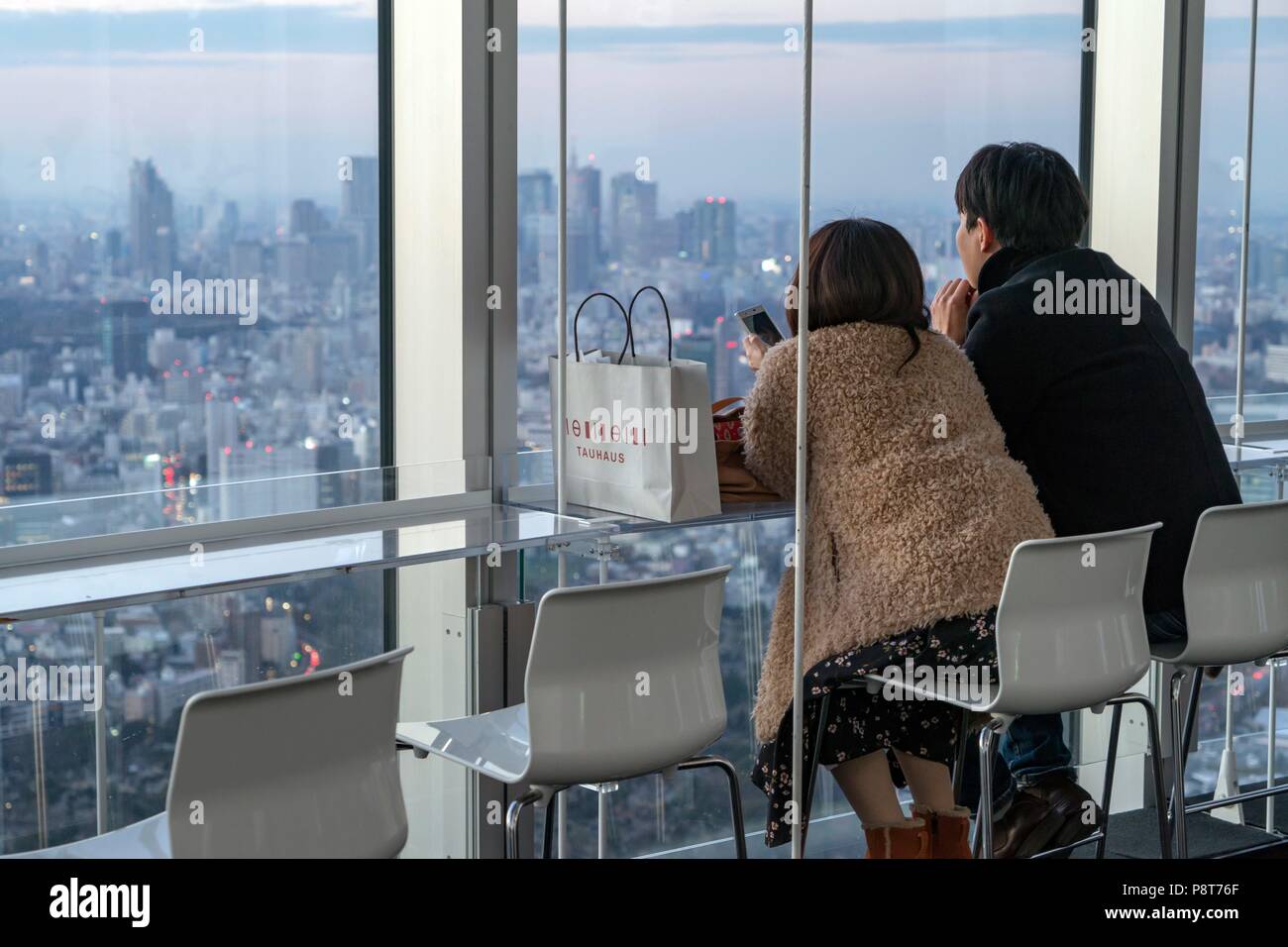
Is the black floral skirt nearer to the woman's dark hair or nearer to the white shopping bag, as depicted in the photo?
the white shopping bag

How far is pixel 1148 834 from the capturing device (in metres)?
3.51

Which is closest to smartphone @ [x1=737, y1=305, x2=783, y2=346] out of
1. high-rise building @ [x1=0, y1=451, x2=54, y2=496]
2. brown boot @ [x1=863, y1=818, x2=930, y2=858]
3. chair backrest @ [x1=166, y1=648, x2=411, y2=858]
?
brown boot @ [x1=863, y1=818, x2=930, y2=858]

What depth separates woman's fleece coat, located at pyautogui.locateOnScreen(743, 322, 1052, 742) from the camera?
240 cm

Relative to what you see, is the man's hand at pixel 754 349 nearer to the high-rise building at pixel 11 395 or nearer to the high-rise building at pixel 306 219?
the high-rise building at pixel 306 219

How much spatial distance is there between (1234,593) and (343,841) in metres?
1.65

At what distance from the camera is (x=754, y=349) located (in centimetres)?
263

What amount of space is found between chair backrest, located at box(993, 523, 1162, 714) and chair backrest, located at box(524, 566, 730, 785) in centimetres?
53

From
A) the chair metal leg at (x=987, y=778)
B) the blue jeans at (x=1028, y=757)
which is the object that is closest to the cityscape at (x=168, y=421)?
the chair metal leg at (x=987, y=778)

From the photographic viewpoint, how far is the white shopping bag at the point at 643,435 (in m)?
2.42

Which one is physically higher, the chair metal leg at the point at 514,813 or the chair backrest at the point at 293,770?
the chair backrest at the point at 293,770

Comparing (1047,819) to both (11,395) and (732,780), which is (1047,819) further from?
(11,395)

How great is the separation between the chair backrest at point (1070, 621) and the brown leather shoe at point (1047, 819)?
687 mm
